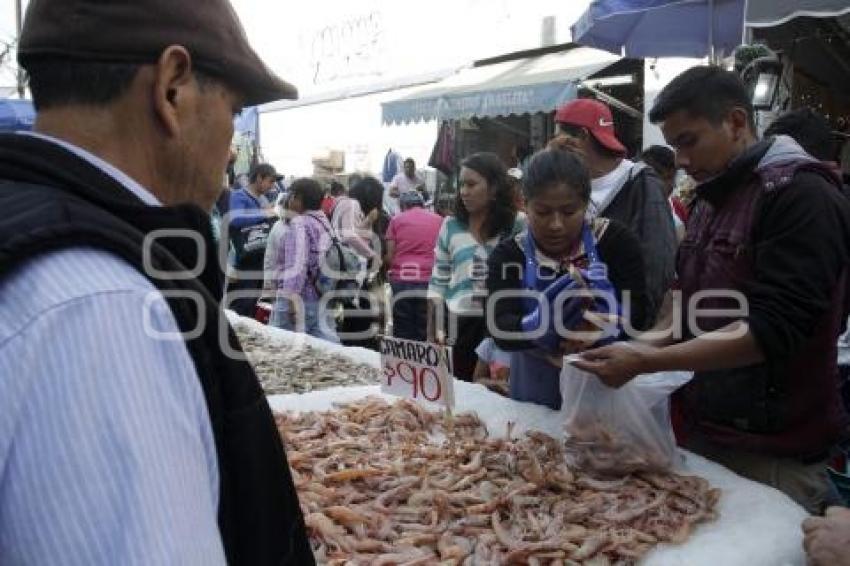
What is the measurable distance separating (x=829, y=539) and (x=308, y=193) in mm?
4952

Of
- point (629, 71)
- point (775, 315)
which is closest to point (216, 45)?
point (775, 315)

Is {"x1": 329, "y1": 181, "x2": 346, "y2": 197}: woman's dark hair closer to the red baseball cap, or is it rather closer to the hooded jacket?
the red baseball cap

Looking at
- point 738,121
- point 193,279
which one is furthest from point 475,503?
point 193,279

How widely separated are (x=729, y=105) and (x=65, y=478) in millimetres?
1989

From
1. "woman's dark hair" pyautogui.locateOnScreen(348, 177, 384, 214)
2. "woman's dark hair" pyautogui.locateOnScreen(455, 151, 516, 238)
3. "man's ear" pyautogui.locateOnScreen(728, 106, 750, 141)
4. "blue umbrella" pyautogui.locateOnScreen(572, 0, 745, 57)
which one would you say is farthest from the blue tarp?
"man's ear" pyautogui.locateOnScreen(728, 106, 750, 141)

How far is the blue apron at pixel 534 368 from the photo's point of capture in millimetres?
2482

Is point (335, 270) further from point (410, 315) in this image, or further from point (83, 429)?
point (83, 429)

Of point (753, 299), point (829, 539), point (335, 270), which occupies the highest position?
point (753, 299)

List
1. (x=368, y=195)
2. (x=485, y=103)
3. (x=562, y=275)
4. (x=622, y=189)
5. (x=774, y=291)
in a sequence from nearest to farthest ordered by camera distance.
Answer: (x=774, y=291) < (x=562, y=275) < (x=622, y=189) < (x=368, y=195) < (x=485, y=103)

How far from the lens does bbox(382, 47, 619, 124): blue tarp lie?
838cm

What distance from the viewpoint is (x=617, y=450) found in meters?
2.13

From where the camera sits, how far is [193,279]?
823 millimetres

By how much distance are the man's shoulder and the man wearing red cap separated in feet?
7.88

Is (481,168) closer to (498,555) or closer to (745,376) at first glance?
(745,376)
